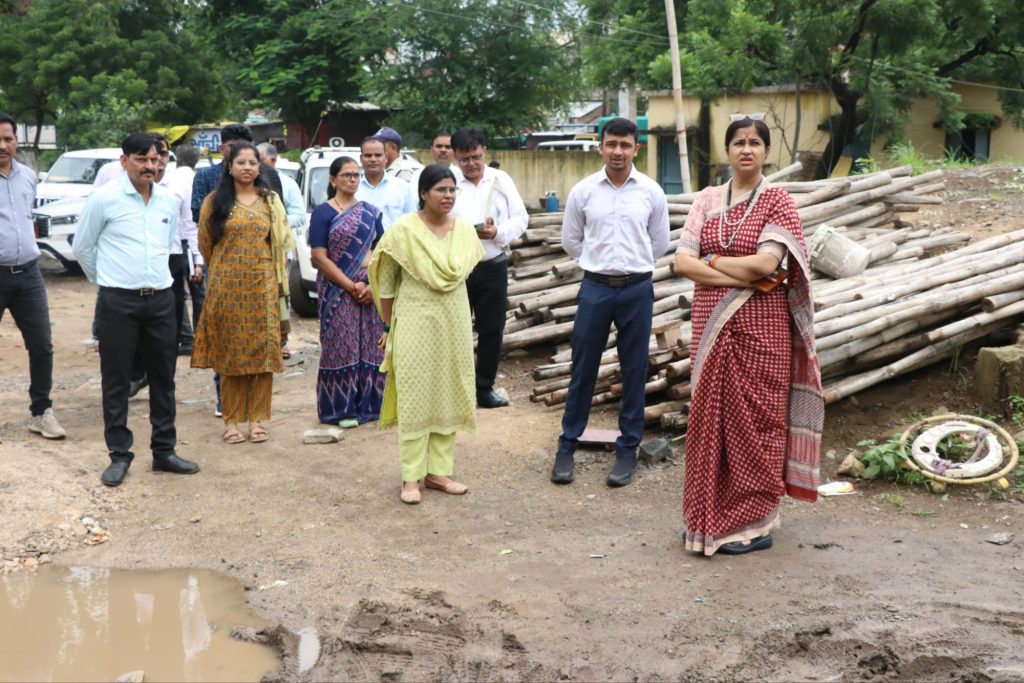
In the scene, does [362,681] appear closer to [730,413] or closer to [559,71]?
[730,413]

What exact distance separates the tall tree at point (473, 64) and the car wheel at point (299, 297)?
1443cm

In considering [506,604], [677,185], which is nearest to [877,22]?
[677,185]

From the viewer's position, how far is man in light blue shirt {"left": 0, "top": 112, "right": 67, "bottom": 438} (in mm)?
6684

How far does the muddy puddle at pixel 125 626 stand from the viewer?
13.8ft

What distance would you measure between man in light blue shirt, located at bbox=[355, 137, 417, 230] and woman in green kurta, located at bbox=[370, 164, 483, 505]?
6.60 feet

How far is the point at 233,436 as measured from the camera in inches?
280

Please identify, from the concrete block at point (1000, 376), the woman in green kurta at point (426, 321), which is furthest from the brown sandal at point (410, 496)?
the concrete block at point (1000, 376)

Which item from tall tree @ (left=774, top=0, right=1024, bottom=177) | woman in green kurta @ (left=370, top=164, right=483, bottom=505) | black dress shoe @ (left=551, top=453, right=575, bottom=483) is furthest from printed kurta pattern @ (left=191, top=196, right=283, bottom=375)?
tall tree @ (left=774, top=0, right=1024, bottom=177)

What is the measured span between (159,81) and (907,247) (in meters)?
26.0

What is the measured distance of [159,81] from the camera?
99.7 feet

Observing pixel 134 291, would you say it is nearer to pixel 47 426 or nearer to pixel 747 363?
pixel 47 426

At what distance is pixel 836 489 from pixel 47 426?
4.83 meters

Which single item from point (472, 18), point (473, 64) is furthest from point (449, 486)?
point (473, 64)

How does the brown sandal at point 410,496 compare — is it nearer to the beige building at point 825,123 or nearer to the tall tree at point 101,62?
the beige building at point 825,123
